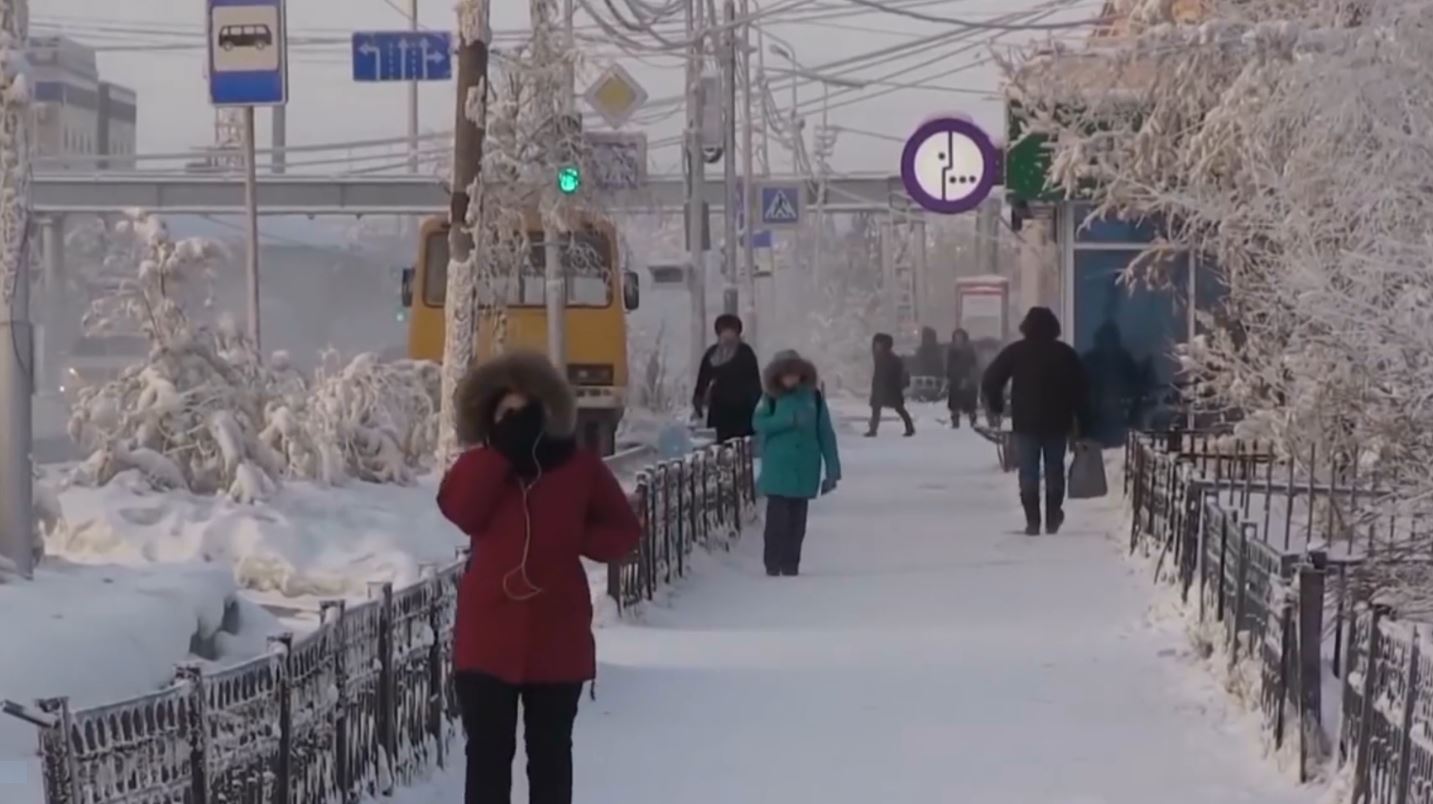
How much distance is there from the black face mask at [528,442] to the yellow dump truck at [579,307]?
19.6 meters

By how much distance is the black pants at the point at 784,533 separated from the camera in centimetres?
1539

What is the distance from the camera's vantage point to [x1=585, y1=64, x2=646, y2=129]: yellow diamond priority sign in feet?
81.5

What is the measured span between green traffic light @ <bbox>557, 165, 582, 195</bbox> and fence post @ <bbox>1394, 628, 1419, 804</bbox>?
1664cm

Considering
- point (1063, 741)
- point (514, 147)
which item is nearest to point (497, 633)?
point (1063, 741)

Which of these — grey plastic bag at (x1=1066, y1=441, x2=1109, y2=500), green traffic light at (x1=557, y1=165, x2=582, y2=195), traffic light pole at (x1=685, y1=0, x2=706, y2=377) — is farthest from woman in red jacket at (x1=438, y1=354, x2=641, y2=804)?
traffic light pole at (x1=685, y1=0, x2=706, y2=377)

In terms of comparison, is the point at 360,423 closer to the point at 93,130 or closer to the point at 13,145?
the point at 13,145

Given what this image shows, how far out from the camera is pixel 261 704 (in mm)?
6785

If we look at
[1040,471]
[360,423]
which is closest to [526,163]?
[360,423]

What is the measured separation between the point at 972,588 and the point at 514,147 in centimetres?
1299

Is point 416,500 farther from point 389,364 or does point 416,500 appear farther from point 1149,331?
point 1149,331

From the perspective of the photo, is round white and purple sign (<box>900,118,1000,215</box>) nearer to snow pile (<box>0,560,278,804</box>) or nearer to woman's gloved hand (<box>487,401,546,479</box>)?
snow pile (<box>0,560,278,804</box>)

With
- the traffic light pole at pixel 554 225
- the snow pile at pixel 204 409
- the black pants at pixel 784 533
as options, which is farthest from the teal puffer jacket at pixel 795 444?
the traffic light pole at pixel 554 225

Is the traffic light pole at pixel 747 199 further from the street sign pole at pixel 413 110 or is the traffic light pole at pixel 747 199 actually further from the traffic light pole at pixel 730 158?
the street sign pole at pixel 413 110

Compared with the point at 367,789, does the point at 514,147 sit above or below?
above
